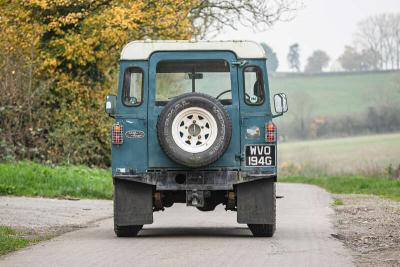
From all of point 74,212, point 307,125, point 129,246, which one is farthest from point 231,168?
point 307,125

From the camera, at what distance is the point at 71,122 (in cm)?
3334

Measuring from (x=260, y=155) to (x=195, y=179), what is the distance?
0.95 m

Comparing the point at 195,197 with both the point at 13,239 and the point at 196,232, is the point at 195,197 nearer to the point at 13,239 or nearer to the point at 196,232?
the point at 196,232

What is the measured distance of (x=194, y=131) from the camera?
15.2m

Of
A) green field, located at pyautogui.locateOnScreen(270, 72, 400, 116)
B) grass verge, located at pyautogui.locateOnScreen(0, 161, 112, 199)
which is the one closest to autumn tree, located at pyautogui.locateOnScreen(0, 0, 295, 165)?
grass verge, located at pyautogui.locateOnScreen(0, 161, 112, 199)

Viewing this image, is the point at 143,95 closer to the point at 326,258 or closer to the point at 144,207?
the point at 144,207

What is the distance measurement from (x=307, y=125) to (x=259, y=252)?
206 ft

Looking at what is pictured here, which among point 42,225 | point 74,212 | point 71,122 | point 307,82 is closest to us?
point 42,225

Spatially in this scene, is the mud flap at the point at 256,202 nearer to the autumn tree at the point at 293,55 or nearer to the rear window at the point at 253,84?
the rear window at the point at 253,84

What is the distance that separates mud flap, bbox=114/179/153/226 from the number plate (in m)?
1.45

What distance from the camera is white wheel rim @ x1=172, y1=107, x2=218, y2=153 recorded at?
15.2 m

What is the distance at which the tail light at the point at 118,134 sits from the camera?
15.6 m

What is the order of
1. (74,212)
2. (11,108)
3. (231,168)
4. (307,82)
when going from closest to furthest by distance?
1. (231,168)
2. (74,212)
3. (11,108)
4. (307,82)

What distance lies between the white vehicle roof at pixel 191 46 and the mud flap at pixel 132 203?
180 centimetres
